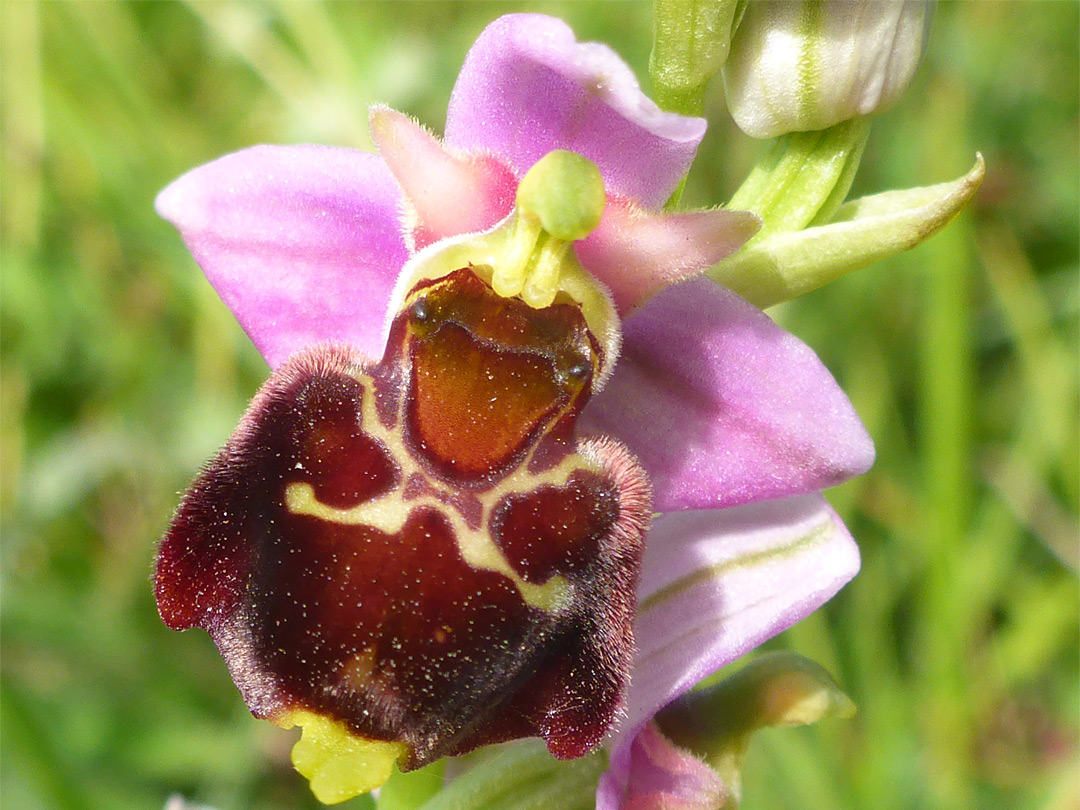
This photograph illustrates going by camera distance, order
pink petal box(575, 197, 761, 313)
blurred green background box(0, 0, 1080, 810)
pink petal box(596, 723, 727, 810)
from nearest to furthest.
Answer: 1. pink petal box(575, 197, 761, 313)
2. pink petal box(596, 723, 727, 810)
3. blurred green background box(0, 0, 1080, 810)

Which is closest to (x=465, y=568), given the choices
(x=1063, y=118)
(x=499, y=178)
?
(x=499, y=178)

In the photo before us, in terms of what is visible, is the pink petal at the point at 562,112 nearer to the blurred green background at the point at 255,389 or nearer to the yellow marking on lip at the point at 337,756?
the yellow marking on lip at the point at 337,756

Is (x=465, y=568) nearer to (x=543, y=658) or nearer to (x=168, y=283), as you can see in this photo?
(x=543, y=658)

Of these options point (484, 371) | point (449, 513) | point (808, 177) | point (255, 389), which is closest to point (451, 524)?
point (449, 513)

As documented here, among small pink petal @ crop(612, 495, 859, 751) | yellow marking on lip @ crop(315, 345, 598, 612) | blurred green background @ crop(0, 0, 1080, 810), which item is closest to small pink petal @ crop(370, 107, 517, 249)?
yellow marking on lip @ crop(315, 345, 598, 612)

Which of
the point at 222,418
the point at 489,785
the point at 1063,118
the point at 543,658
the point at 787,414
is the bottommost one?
the point at 222,418

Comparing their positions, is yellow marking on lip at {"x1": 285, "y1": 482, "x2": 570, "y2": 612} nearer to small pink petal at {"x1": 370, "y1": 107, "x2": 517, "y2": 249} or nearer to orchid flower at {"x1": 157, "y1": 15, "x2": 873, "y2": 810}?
orchid flower at {"x1": 157, "y1": 15, "x2": 873, "y2": 810}
